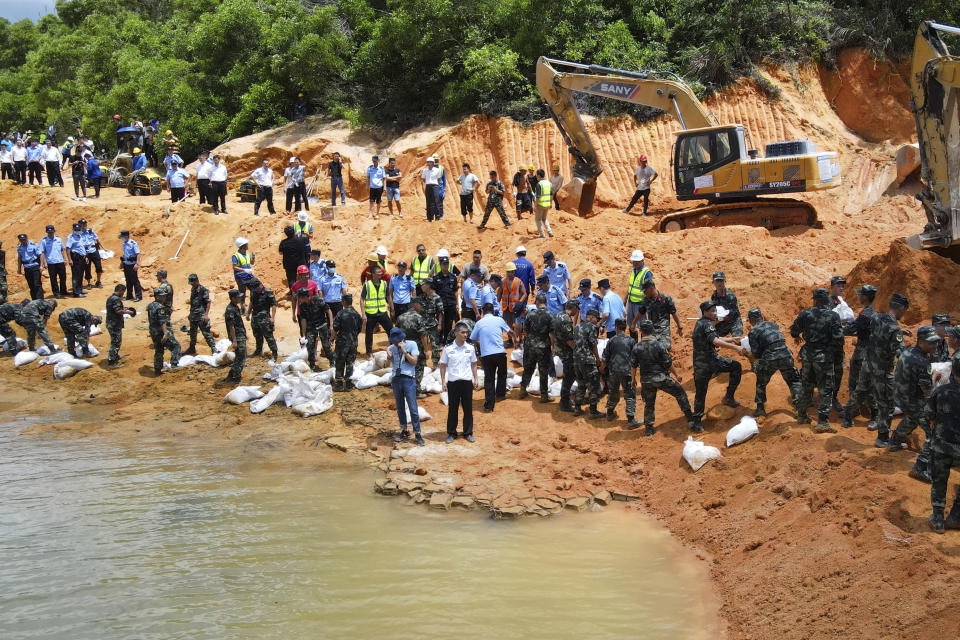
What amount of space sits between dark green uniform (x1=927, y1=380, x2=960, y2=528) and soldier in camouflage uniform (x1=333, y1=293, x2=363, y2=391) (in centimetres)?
819

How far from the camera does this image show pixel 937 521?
723 cm

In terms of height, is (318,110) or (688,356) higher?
(318,110)

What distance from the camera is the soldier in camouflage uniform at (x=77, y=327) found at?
1561 centimetres

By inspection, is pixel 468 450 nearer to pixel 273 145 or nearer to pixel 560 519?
pixel 560 519

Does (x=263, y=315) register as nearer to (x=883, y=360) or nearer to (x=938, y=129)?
(x=883, y=360)

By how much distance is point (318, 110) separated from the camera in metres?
27.0

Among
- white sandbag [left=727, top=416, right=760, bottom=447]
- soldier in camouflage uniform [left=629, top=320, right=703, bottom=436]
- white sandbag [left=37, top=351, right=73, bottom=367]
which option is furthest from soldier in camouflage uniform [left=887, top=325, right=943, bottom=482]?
white sandbag [left=37, top=351, right=73, bottom=367]

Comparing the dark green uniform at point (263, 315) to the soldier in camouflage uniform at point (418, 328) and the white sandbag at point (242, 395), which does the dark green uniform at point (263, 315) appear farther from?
the soldier in camouflage uniform at point (418, 328)

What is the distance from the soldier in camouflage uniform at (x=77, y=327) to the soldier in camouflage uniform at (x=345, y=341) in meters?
5.23

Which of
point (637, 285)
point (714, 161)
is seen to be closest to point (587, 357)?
point (637, 285)

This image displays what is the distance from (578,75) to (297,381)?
9.96 m

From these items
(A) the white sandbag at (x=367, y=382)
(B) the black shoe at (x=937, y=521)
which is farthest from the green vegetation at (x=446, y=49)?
(B) the black shoe at (x=937, y=521)

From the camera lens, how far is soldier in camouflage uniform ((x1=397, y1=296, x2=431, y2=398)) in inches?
504

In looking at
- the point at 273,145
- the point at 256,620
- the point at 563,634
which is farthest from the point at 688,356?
the point at 273,145
